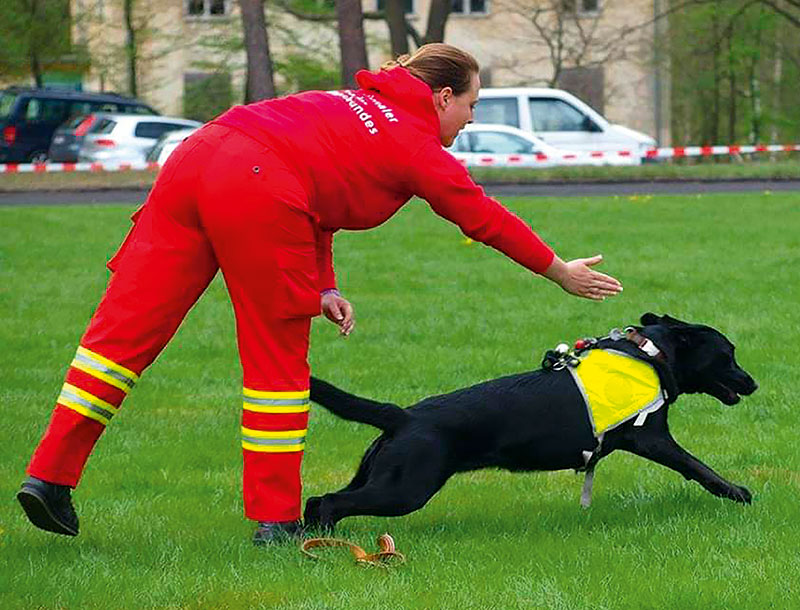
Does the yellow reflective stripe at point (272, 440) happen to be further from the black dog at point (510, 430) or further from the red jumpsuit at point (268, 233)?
the black dog at point (510, 430)

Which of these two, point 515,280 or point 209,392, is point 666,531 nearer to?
point 209,392

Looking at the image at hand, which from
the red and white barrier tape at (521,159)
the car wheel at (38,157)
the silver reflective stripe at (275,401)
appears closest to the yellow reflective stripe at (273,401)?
the silver reflective stripe at (275,401)

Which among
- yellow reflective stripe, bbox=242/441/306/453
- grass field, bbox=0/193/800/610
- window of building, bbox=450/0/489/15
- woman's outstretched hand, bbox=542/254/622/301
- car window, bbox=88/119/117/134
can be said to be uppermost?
woman's outstretched hand, bbox=542/254/622/301

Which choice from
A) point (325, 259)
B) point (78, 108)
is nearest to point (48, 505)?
point (325, 259)

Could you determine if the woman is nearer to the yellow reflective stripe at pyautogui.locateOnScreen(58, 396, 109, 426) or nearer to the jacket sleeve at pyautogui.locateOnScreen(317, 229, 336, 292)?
the yellow reflective stripe at pyautogui.locateOnScreen(58, 396, 109, 426)

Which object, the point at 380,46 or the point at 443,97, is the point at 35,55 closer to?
the point at 380,46

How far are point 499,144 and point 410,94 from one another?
22054 millimetres

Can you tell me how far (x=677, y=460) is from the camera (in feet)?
18.0

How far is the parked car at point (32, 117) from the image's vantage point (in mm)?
34656

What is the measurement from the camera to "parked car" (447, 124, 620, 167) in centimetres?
2647

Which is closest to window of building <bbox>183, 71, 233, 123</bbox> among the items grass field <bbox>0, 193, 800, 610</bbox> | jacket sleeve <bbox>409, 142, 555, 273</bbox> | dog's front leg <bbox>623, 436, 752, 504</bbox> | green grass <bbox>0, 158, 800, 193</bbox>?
green grass <bbox>0, 158, 800, 193</bbox>

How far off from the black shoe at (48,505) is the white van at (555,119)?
24.4 m

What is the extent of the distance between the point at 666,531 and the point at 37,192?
2077 cm

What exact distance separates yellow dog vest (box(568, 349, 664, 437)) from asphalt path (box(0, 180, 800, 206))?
1643 centimetres
